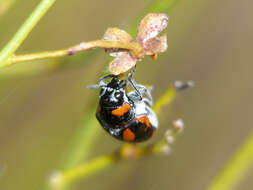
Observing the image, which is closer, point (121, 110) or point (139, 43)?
point (139, 43)

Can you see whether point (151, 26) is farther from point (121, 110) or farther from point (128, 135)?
point (128, 135)

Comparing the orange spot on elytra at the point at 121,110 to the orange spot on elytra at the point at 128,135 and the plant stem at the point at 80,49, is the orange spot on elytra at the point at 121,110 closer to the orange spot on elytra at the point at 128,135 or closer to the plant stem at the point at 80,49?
the orange spot on elytra at the point at 128,135

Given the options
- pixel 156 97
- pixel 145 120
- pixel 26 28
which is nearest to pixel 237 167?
pixel 145 120

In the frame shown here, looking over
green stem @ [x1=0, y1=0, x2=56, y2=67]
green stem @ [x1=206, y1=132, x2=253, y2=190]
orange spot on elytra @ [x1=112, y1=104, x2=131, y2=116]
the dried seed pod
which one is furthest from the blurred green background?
green stem @ [x1=0, y1=0, x2=56, y2=67]

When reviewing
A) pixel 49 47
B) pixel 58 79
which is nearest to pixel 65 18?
A: pixel 49 47

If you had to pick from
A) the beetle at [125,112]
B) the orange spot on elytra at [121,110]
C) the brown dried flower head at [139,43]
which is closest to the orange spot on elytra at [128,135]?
the beetle at [125,112]

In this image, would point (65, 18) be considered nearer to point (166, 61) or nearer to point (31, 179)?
point (166, 61)
